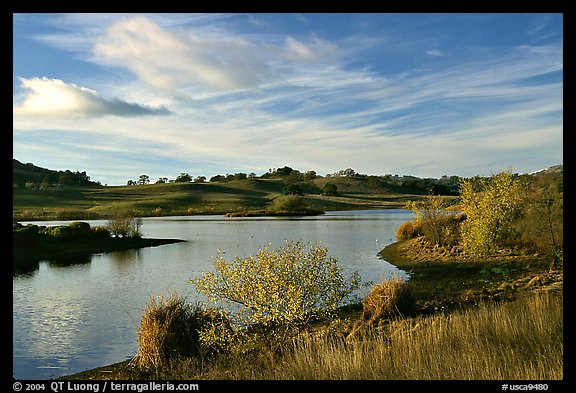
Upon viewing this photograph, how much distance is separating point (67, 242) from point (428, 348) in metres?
38.7

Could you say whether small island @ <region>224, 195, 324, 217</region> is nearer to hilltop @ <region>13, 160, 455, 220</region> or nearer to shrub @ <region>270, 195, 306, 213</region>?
shrub @ <region>270, 195, 306, 213</region>

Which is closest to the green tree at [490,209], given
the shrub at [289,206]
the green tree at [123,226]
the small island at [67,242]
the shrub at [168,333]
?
the shrub at [168,333]

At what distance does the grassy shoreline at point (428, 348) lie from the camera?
7.86m

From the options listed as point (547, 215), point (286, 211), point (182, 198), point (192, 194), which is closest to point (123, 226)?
point (547, 215)

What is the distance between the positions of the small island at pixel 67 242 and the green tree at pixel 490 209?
2863 cm

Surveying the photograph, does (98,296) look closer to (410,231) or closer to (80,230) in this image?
(80,230)

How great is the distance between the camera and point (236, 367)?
10602 millimetres

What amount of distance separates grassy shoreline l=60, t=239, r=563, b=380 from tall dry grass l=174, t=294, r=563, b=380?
2 cm

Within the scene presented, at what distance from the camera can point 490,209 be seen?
28.2 meters

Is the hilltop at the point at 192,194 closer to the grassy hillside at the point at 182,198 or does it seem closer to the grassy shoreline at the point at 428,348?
the grassy hillside at the point at 182,198

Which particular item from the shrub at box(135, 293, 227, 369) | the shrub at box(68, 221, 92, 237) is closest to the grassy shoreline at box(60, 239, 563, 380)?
the shrub at box(135, 293, 227, 369)

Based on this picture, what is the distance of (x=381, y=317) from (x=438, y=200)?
24938 mm
